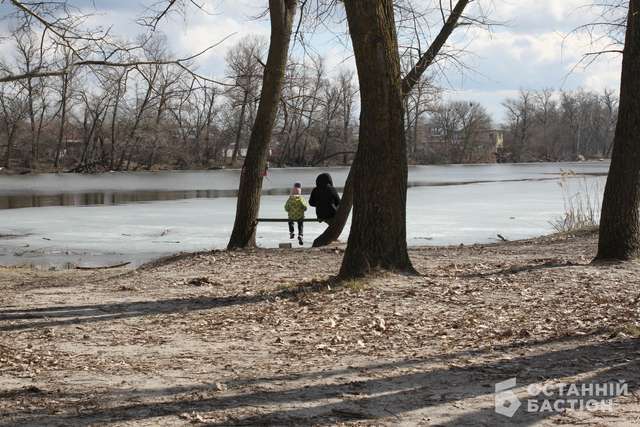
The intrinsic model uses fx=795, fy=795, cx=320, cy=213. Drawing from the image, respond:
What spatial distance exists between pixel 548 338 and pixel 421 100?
466 inches

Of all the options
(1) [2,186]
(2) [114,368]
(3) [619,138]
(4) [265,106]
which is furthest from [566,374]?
(1) [2,186]

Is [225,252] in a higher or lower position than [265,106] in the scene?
lower

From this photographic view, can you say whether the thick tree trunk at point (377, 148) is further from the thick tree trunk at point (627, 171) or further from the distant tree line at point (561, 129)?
the distant tree line at point (561, 129)

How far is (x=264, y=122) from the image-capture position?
14734mm

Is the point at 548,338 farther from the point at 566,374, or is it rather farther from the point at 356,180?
the point at 356,180

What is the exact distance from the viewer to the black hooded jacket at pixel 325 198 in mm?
17172

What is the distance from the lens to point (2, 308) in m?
8.74

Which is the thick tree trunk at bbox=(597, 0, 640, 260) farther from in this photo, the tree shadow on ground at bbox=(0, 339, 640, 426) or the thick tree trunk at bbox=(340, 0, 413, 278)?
the tree shadow on ground at bbox=(0, 339, 640, 426)

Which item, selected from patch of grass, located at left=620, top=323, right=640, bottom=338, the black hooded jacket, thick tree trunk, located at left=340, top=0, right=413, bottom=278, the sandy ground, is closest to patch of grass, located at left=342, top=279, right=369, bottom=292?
the sandy ground

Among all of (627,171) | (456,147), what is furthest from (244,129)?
(627,171)

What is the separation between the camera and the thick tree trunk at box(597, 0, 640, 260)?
1030cm

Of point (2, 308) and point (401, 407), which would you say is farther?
point (2, 308)

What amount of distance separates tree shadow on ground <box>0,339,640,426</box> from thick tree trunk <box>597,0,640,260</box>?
186 inches

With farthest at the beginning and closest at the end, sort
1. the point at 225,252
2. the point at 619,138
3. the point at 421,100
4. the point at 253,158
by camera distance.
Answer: the point at 421,100, the point at 253,158, the point at 225,252, the point at 619,138
